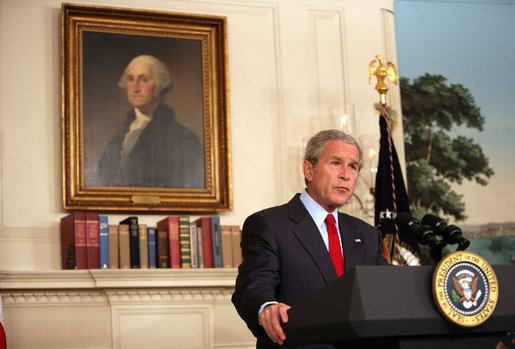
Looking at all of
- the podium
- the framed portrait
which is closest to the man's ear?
the podium

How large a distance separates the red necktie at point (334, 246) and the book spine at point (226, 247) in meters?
2.55

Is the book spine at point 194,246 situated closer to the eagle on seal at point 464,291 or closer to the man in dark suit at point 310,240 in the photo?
the man in dark suit at point 310,240

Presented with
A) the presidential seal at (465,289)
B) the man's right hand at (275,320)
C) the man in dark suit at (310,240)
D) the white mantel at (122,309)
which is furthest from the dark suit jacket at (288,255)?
the white mantel at (122,309)

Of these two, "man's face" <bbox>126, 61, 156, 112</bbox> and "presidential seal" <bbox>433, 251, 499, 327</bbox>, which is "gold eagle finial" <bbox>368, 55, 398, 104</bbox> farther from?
"presidential seal" <bbox>433, 251, 499, 327</bbox>

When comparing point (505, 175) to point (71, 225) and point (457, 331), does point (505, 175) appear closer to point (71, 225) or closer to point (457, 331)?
point (71, 225)

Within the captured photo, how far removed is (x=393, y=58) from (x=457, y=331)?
4.95 m

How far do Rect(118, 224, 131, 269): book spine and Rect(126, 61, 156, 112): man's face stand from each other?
1.03 meters

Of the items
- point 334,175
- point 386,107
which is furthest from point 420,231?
point 386,107

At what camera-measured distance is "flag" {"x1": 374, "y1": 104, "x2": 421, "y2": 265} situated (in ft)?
17.1

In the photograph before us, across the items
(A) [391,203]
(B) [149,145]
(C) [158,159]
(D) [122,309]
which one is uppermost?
(B) [149,145]

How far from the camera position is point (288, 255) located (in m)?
2.67

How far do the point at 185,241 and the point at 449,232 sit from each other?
3226mm

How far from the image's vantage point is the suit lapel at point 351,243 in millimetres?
2748

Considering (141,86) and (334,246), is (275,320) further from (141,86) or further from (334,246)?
(141,86)
